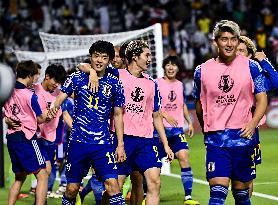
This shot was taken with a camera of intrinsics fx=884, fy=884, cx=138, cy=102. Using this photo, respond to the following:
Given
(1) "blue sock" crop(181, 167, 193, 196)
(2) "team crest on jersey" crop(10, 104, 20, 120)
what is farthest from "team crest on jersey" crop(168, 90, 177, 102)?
(2) "team crest on jersey" crop(10, 104, 20, 120)

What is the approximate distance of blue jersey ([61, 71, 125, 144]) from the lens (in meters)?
9.23

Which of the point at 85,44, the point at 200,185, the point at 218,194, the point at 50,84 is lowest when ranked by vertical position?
the point at 200,185

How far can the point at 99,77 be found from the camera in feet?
30.5

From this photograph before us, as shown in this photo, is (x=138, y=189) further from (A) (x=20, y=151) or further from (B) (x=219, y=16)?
(B) (x=219, y=16)

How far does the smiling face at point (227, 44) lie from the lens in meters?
8.55

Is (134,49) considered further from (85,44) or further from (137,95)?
(85,44)

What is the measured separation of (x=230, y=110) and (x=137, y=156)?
5.41ft

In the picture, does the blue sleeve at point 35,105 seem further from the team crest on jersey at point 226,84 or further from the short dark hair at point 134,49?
the team crest on jersey at point 226,84

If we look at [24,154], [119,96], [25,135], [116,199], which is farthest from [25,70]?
[116,199]

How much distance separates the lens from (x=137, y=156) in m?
9.88

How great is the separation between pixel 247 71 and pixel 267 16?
82.2 ft

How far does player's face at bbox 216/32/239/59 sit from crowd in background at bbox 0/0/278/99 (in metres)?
21.2

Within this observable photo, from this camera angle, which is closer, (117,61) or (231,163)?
(231,163)

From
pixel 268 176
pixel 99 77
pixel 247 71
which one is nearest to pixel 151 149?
pixel 99 77
